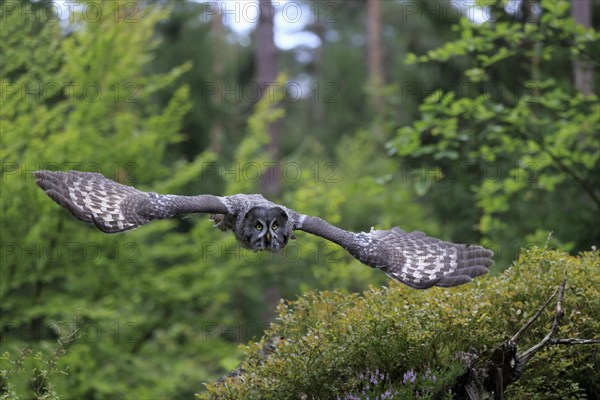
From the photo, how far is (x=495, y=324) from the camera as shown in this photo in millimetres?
7094

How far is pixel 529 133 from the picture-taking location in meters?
11.7

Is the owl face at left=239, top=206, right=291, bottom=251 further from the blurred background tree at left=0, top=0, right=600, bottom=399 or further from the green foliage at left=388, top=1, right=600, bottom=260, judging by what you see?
the green foliage at left=388, top=1, right=600, bottom=260

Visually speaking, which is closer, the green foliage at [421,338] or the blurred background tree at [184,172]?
the green foliage at [421,338]

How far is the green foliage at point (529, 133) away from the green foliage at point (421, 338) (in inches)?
112

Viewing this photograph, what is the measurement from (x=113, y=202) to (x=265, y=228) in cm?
143

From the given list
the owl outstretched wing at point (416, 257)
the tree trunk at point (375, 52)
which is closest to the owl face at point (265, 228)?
the owl outstretched wing at point (416, 257)

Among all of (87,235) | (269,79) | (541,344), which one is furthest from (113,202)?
(269,79)

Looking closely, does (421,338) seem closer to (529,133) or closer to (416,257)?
(416,257)

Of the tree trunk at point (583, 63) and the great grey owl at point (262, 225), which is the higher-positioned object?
the tree trunk at point (583, 63)

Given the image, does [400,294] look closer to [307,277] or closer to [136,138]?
[136,138]

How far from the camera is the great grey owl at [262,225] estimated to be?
266 inches

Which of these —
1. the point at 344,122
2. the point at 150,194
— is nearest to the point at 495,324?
the point at 150,194

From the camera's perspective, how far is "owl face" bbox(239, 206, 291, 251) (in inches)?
287

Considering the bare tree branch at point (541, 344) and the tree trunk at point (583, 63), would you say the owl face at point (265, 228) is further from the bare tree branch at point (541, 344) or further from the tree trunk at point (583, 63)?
the tree trunk at point (583, 63)
